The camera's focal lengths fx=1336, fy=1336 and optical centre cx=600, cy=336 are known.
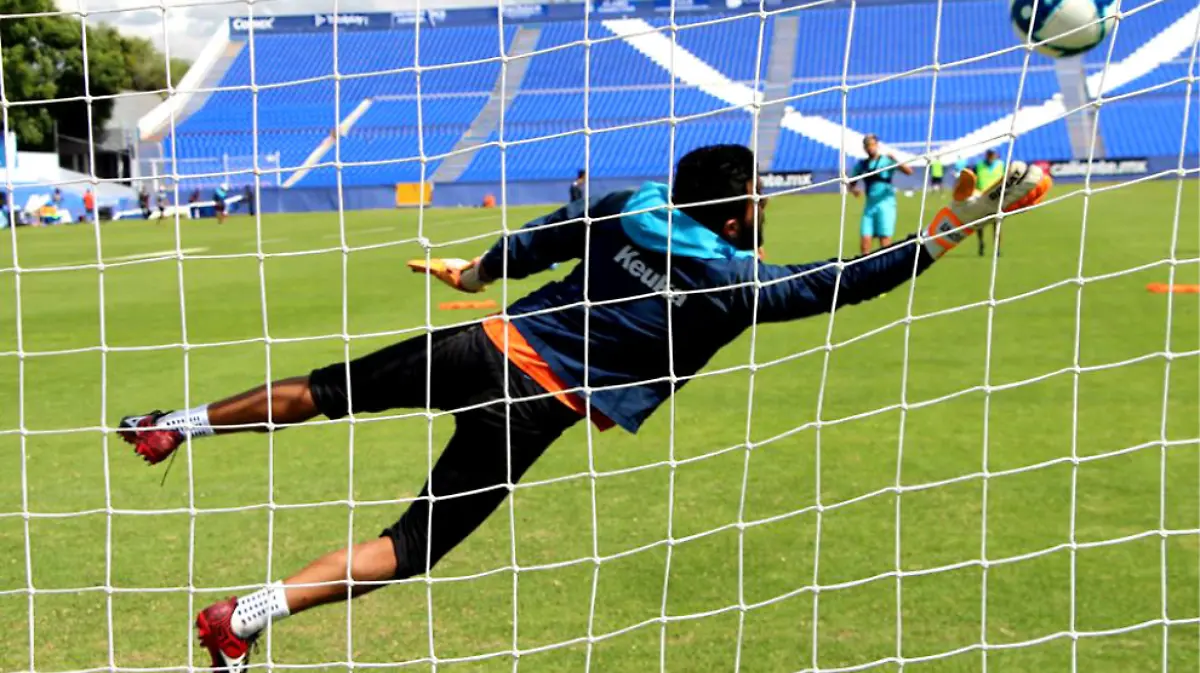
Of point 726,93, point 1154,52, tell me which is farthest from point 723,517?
point 1154,52

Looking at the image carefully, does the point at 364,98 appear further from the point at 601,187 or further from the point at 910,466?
the point at 910,466

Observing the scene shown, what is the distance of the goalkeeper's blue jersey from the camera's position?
13.9 ft

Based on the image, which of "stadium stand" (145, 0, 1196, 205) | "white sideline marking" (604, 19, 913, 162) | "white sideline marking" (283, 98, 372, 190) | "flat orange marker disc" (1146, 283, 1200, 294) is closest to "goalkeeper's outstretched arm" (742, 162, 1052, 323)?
"flat orange marker disc" (1146, 283, 1200, 294)

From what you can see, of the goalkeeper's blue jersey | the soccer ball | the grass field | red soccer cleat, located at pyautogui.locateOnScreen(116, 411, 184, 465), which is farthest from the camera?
the soccer ball

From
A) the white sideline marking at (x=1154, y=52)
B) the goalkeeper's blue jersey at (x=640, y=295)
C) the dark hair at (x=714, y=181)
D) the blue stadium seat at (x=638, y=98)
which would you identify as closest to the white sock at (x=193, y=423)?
the goalkeeper's blue jersey at (x=640, y=295)

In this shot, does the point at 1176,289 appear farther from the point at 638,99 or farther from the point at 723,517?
the point at 638,99

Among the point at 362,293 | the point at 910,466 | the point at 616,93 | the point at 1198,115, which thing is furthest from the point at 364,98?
the point at 910,466

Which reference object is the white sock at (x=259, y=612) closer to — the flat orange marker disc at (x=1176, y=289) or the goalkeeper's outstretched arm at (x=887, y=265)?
the goalkeeper's outstretched arm at (x=887, y=265)

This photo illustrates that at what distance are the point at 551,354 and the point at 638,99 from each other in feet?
146

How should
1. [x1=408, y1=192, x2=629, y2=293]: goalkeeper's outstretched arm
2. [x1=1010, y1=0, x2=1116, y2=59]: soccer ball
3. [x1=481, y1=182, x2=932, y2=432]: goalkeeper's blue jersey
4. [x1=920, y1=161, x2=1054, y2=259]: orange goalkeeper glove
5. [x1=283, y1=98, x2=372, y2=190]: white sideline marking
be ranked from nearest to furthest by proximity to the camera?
[x1=920, y1=161, x2=1054, y2=259]: orange goalkeeper glove, [x1=481, y1=182, x2=932, y2=432]: goalkeeper's blue jersey, [x1=408, y1=192, x2=629, y2=293]: goalkeeper's outstretched arm, [x1=1010, y1=0, x2=1116, y2=59]: soccer ball, [x1=283, y1=98, x2=372, y2=190]: white sideline marking

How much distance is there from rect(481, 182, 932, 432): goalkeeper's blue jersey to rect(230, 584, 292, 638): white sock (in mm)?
1148

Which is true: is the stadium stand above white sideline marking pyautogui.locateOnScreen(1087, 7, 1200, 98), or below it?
below

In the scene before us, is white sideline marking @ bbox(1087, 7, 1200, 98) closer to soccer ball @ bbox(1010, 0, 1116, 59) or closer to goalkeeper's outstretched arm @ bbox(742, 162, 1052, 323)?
soccer ball @ bbox(1010, 0, 1116, 59)

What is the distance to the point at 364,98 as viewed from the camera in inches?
1861
